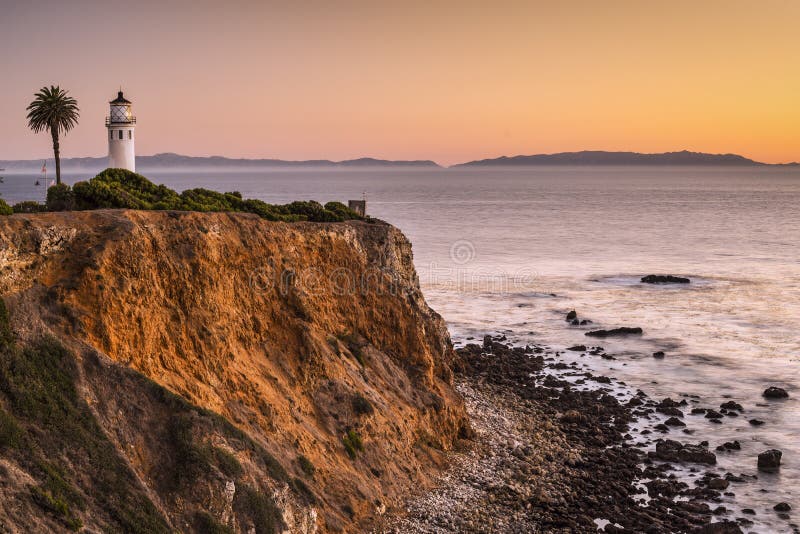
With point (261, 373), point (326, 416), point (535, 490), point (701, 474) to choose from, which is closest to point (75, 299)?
point (261, 373)

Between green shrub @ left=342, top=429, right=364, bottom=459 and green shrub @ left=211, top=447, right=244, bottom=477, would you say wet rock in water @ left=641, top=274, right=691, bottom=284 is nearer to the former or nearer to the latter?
green shrub @ left=342, top=429, right=364, bottom=459

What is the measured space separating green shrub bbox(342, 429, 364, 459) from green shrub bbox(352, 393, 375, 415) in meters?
0.99

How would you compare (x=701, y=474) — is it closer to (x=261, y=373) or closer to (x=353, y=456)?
(x=353, y=456)

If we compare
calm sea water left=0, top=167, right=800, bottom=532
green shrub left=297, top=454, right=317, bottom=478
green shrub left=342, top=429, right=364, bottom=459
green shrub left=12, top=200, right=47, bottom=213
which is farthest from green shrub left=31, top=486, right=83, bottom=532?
calm sea water left=0, top=167, right=800, bottom=532

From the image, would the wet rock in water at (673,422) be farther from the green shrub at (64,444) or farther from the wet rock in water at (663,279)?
the wet rock in water at (663,279)

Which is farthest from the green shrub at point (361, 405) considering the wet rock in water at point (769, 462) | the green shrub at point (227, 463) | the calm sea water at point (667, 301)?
the wet rock in water at point (769, 462)

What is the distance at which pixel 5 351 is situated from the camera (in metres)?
18.4

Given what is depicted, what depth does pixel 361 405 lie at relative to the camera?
2923cm

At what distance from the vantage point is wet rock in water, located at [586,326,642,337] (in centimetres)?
6128

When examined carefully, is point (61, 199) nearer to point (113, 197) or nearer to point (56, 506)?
point (113, 197)

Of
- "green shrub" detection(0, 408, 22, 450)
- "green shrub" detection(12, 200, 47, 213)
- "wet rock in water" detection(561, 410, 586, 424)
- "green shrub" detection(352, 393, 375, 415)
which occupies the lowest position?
"wet rock in water" detection(561, 410, 586, 424)

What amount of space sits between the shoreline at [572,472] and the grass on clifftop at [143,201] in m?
14.7

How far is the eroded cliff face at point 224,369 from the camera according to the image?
19406 mm

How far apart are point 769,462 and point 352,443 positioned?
74.2 ft
